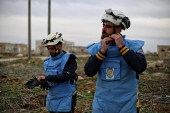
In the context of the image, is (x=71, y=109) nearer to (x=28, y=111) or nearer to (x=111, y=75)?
(x=111, y=75)

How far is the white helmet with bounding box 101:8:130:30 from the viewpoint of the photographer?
8.45 feet

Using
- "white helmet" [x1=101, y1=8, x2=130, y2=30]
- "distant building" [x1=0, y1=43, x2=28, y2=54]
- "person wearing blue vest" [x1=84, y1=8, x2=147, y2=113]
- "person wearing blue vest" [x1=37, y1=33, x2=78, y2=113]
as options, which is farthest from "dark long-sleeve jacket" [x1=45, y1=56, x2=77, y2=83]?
"distant building" [x1=0, y1=43, x2=28, y2=54]

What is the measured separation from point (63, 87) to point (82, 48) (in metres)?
38.4

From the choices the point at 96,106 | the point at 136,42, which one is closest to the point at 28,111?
the point at 96,106

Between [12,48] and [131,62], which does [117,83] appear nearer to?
[131,62]

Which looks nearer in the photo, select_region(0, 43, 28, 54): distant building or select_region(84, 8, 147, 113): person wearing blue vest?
select_region(84, 8, 147, 113): person wearing blue vest

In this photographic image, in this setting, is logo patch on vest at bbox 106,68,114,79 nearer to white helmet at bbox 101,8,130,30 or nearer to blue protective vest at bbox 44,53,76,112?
white helmet at bbox 101,8,130,30

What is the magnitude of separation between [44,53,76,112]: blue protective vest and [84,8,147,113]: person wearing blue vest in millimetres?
1161

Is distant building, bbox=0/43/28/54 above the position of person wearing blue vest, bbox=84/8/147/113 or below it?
below

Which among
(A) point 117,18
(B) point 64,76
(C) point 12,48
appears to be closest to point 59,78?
(B) point 64,76

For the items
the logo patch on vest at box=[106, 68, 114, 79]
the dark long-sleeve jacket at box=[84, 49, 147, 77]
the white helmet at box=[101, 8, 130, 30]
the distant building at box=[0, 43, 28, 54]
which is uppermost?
the white helmet at box=[101, 8, 130, 30]

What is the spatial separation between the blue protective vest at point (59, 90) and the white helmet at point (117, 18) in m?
1.40

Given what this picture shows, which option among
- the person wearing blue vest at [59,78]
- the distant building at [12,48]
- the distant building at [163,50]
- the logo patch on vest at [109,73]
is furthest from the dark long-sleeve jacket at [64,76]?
the distant building at [163,50]

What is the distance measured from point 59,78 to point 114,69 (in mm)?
1290
